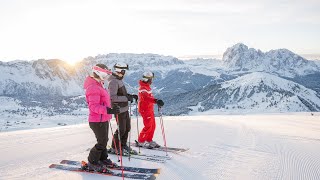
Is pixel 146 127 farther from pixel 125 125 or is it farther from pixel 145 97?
pixel 125 125

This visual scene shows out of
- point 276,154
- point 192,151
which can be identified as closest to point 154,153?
point 192,151

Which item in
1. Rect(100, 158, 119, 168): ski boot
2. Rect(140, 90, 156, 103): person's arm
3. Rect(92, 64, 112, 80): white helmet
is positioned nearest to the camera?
Rect(92, 64, 112, 80): white helmet

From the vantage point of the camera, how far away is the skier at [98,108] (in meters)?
8.16

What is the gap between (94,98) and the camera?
8.17 meters

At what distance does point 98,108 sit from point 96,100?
22 cm

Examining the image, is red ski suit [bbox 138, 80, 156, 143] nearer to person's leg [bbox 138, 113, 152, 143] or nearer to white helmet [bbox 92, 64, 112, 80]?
person's leg [bbox 138, 113, 152, 143]

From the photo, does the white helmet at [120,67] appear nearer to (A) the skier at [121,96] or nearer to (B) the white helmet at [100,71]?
(A) the skier at [121,96]

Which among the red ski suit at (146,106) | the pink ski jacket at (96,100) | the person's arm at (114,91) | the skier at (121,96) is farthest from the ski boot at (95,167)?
the red ski suit at (146,106)

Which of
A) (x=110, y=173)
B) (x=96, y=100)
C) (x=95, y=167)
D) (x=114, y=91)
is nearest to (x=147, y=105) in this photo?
(x=114, y=91)

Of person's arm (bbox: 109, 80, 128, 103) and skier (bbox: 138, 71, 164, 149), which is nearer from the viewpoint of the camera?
person's arm (bbox: 109, 80, 128, 103)

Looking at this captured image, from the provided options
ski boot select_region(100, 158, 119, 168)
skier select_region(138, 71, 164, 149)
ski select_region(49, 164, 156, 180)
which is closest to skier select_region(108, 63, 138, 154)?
ski boot select_region(100, 158, 119, 168)

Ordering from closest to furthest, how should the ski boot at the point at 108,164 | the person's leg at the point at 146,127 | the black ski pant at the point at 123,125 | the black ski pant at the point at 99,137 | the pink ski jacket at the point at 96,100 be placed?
1. the pink ski jacket at the point at 96,100
2. the black ski pant at the point at 99,137
3. the ski boot at the point at 108,164
4. the black ski pant at the point at 123,125
5. the person's leg at the point at 146,127

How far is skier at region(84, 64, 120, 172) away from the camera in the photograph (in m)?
8.16

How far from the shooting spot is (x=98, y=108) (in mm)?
8047
